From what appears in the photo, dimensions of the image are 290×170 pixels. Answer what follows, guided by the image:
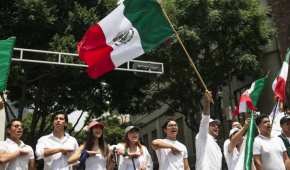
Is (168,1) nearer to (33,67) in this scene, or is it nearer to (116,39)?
(33,67)

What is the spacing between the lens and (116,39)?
6.82 m

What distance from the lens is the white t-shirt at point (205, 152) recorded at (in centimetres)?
614

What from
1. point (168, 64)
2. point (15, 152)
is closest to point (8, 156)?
point (15, 152)

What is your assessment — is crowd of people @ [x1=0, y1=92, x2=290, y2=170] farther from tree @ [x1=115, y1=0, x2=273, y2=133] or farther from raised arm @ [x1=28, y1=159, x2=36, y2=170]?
tree @ [x1=115, y1=0, x2=273, y2=133]

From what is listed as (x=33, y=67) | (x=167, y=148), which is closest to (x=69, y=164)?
(x=167, y=148)

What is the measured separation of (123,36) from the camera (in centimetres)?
680

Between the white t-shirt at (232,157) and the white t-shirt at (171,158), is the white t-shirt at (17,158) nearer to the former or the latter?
the white t-shirt at (171,158)

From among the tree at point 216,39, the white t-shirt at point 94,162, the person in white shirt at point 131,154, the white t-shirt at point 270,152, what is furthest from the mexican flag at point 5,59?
the tree at point 216,39

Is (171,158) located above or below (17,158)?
below

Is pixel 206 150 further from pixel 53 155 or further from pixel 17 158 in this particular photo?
pixel 17 158

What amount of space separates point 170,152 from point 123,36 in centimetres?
182

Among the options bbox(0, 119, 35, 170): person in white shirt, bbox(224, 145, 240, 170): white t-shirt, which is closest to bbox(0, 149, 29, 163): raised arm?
bbox(0, 119, 35, 170): person in white shirt

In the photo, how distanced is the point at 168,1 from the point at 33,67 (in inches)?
213

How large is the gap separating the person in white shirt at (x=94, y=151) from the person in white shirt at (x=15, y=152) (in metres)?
0.55
